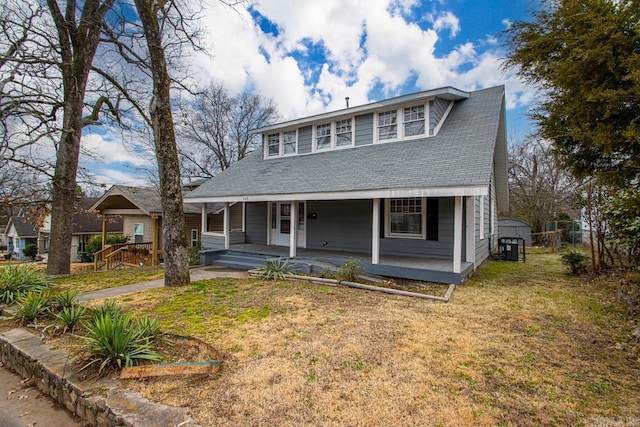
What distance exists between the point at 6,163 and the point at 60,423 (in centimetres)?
934

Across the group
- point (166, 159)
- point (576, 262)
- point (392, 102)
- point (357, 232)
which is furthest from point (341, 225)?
point (576, 262)

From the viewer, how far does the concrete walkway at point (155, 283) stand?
22.6 ft

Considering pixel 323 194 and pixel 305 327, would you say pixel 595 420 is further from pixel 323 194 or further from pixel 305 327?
pixel 323 194

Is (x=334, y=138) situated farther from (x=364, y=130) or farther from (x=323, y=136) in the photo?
(x=364, y=130)

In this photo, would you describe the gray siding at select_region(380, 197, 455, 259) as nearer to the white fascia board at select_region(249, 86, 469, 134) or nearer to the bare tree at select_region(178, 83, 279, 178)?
the white fascia board at select_region(249, 86, 469, 134)

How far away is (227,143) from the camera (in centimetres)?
2472

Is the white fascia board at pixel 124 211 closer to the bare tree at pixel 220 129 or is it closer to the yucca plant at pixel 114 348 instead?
the bare tree at pixel 220 129

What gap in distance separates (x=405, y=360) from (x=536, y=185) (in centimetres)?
2557

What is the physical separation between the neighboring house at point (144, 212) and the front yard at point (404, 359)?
366 inches

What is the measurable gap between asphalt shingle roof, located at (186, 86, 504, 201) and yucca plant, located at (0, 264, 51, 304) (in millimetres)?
5604

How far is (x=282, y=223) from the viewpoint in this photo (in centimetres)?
1247

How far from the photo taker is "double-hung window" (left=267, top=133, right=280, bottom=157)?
13.6 m

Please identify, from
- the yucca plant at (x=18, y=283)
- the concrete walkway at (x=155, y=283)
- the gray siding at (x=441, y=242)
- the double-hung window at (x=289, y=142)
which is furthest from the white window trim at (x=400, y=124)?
the yucca plant at (x=18, y=283)

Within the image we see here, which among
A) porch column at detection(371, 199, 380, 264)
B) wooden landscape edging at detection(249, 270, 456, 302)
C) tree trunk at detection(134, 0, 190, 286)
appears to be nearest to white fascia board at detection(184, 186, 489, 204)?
porch column at detection(371, 199, 380, 264)
